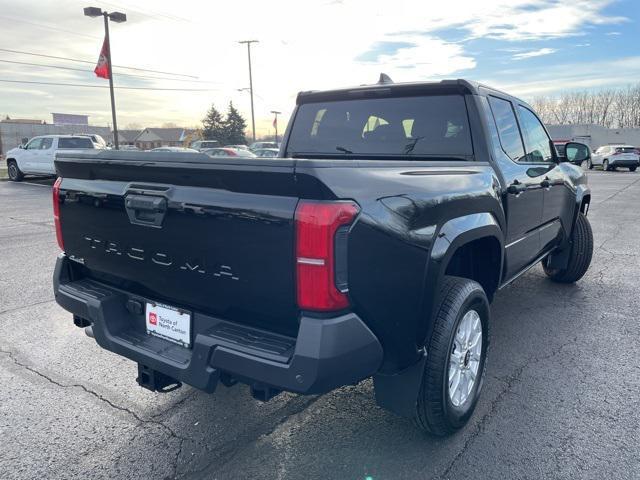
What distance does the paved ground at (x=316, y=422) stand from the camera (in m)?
2.51

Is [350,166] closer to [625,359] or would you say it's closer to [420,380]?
[420,380]

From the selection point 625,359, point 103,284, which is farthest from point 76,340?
point 625,359

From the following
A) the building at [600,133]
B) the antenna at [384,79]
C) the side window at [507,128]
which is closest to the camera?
the side window at [507,128]

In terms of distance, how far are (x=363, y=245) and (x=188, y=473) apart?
4.79 feet

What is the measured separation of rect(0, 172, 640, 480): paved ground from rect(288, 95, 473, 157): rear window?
167 centimetres

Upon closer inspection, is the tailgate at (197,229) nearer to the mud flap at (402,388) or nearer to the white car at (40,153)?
the mud flap at (402,388)

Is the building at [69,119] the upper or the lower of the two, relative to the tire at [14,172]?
upper

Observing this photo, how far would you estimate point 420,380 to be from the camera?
2.42 m

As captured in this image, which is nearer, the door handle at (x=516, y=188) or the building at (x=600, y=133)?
the door handle at (x=516, y=188)

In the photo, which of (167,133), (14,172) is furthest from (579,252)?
(167,133)

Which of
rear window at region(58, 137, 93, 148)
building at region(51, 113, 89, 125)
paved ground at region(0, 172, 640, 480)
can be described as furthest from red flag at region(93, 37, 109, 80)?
building at region(51, 113, 89, 125)

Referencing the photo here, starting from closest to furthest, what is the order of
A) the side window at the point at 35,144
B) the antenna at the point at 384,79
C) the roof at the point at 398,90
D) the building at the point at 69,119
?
1. the roof at the point at 398,90
2. the antenna at the point at 384,79
3. the side window at the point at 35,144
4. the building at the point at 69,119

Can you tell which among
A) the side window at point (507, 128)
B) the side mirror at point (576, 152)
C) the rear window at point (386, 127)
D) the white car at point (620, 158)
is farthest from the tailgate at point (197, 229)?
the white car at point (620, 158)

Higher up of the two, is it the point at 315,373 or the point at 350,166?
the point at 350,166
